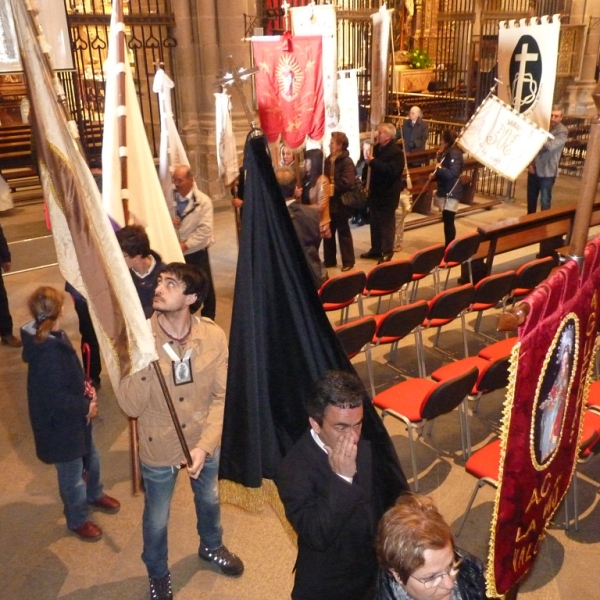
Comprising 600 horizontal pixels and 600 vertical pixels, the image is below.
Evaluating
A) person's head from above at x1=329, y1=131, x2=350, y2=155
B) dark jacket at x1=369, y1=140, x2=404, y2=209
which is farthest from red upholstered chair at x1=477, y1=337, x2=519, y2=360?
person's head from above at x1=329, y1=131, x2=350, y2=155

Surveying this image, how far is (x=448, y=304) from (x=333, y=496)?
3.60 metres

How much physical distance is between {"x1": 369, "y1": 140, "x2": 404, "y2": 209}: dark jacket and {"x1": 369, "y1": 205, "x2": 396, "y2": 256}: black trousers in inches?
2.4

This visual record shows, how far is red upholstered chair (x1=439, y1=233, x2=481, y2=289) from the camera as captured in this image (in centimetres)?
693

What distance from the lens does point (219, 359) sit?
3.10m

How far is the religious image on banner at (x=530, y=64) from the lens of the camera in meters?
6.68

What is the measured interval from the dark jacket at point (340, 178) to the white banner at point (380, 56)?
1181 millimetres

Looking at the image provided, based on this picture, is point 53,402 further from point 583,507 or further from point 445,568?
point 583,507

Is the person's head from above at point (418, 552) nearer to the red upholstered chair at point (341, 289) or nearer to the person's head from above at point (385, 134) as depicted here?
the red upholstered chair at point (341, 289)

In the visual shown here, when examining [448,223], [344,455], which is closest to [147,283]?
[344,455]

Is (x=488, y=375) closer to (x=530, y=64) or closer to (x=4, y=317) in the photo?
(x=530, y=64)

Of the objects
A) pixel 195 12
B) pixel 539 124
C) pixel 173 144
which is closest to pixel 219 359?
pixel 173 144

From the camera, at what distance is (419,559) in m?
1.96

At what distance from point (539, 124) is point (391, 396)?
13.3ft

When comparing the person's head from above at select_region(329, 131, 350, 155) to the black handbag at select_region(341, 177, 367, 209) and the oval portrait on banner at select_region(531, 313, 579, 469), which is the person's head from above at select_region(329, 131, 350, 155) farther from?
the oval portrait on banner at select_region(531, 313, 579, 469)
